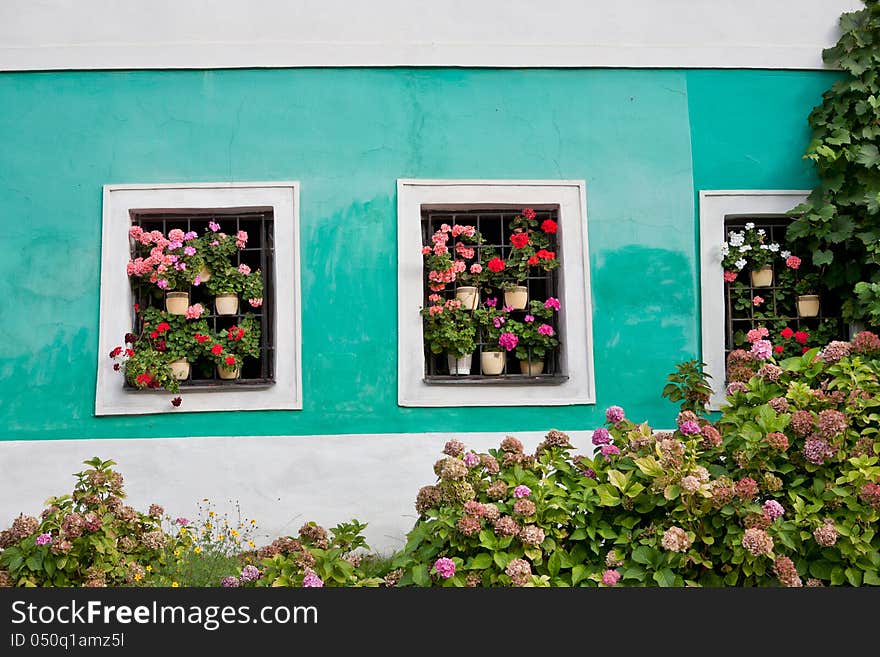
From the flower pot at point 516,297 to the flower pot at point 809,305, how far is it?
1.78 meters

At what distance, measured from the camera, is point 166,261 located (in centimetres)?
533

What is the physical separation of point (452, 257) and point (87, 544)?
284 cm

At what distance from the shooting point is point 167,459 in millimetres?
5328

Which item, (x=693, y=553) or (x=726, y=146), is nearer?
(x=693, y=553)

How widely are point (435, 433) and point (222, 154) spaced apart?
7.21 ft

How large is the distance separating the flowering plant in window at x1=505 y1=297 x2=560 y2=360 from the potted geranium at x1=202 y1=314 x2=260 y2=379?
1.58m

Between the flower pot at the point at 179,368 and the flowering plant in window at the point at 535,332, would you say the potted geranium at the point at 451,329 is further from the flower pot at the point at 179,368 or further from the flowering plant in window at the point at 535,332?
the flower pot at the point at 179,368

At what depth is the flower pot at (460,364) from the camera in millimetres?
5457

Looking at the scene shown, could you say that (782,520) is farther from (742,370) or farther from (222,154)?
(222,154)

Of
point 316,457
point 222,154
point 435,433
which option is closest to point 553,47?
point 222,154

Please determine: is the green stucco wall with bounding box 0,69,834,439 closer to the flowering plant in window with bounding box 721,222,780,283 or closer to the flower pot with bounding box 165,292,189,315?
the flowering plant in window with bounding box 721,222,780,283

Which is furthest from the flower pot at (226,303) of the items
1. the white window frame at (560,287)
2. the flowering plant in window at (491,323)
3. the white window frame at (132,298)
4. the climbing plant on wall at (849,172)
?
the climbing plant on wall at (849,172)

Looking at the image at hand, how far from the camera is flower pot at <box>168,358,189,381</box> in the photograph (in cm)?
530

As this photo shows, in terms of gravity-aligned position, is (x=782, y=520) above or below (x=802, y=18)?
below
